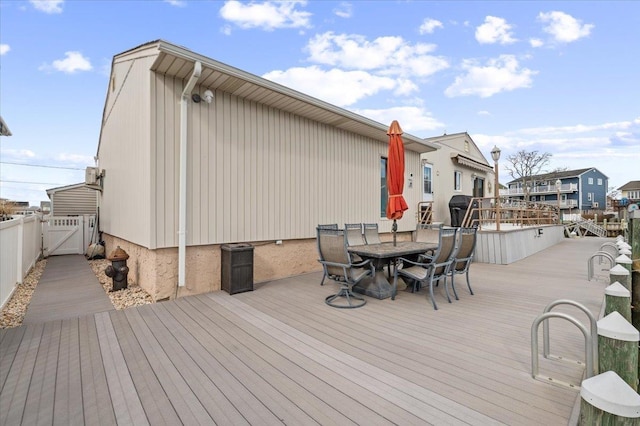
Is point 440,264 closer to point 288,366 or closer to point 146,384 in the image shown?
point 288,366

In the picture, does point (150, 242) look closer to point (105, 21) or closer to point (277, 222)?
point (277, 222)

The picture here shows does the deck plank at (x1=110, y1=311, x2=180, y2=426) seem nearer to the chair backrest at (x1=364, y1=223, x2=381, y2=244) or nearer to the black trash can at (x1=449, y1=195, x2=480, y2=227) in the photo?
the chair backrest at (x1=364, y1=223, x2=381, y2=244)

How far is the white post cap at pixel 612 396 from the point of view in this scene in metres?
0.99

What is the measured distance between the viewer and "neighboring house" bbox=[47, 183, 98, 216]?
12.7m

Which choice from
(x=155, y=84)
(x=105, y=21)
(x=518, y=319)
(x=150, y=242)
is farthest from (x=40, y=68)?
(x=518, y=319)

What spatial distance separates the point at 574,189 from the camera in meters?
32.7

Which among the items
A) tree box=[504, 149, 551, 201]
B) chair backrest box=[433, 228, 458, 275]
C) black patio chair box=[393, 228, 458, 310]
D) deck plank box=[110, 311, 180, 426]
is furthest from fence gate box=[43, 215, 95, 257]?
tree box=[504, 149, 551, 201]

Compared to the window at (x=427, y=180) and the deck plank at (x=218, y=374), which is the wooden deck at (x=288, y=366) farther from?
the window at (x=427, y=180)

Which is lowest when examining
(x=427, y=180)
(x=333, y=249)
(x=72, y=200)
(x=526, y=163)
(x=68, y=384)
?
(x=68, y=384)

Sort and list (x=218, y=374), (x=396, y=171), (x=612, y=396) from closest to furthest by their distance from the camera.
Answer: (x=612, y=396) → (x=218, y=374) → (x=396, y=171)

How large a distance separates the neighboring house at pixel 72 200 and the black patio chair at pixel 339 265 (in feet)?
43.4

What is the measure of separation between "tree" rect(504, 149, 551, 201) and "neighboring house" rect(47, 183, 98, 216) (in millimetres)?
34701

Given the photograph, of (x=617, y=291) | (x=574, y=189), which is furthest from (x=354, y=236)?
(x=574, y=189)

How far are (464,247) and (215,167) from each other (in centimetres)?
434
